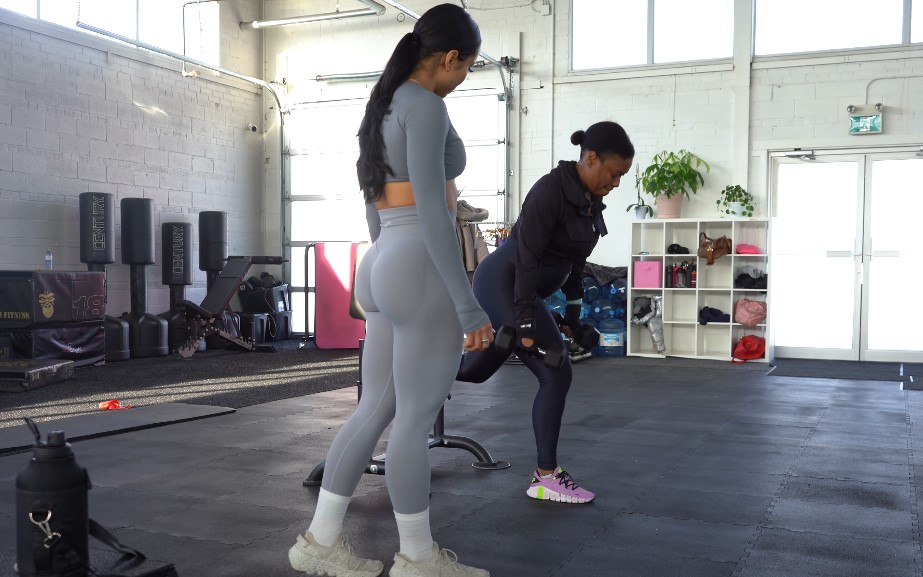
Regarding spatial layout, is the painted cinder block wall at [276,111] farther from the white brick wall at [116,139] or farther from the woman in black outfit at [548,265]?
the woman in black outfit at [548,265]

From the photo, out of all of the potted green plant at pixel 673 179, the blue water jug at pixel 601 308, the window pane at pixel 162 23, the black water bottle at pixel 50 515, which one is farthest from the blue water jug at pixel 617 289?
the black water bottle at pixel 50 515

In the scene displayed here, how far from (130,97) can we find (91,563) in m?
8.34

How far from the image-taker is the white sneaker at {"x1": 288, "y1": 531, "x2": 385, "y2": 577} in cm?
218

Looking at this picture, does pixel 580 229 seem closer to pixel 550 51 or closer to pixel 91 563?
pixel 91 563

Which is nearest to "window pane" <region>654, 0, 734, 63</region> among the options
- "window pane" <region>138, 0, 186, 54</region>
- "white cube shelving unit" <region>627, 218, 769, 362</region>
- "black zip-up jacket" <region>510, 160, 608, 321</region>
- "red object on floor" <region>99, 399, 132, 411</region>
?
"white cube shelving unit" <region>627, 218, 769, 362</region>

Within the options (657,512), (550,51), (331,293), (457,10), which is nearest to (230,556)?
(657,512)

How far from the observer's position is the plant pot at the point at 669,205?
30.3 ft

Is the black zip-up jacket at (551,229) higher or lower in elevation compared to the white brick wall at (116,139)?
lower

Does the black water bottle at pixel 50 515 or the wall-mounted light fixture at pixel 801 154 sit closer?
the black water bottle at pixel 50 515

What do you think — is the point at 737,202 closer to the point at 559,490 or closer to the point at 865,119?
the point at 865,119

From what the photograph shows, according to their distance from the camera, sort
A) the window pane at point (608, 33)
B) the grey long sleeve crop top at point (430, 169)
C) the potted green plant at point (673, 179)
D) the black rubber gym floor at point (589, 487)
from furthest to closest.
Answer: the window pane at point (608, 33) → the potted green plant at point (673, 179) → the black rubber gym floor at point (589, 487) → the grey long sleeve crop top at point (430, 169)

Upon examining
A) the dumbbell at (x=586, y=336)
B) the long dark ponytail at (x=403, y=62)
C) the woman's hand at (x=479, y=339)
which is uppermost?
the long dark ponytail at (x=403, y=62)

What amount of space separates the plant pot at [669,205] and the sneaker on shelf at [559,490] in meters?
6.57

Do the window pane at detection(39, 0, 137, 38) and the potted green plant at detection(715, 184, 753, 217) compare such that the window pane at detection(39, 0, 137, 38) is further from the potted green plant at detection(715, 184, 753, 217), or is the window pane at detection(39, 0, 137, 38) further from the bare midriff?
the bare midriff
